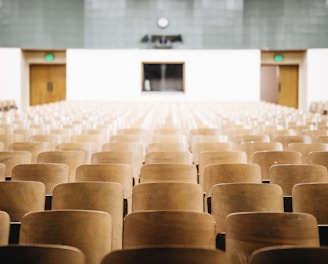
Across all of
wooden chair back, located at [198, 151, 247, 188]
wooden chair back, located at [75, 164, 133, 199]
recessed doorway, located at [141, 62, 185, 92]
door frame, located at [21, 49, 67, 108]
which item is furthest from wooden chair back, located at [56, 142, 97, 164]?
door frame, located at [21, 49, 67, 108]

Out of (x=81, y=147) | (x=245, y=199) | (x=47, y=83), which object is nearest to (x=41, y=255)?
(x=245, y=199)

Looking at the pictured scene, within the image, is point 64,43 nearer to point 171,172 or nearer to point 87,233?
point 171,172

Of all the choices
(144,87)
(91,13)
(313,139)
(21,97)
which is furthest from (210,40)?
(313,139)

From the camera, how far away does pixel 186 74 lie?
778 inches

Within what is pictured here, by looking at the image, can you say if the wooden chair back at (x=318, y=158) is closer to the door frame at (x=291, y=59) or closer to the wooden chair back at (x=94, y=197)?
the wooden chair back at (x=94, y=197)

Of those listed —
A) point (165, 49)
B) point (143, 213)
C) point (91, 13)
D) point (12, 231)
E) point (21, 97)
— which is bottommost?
point (12, 231)

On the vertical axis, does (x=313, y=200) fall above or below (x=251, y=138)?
below

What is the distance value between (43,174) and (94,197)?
2.86 ft

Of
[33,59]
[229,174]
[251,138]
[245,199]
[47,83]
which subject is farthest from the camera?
[47,83]

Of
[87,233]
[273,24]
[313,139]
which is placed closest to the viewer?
[87,233]

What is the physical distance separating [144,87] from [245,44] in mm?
4251

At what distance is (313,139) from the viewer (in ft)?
20.7

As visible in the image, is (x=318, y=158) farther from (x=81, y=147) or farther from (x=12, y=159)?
(x=12, y=159)

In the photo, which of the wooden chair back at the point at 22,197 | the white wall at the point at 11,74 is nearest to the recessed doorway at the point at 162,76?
the white wall at the point at 11,74
